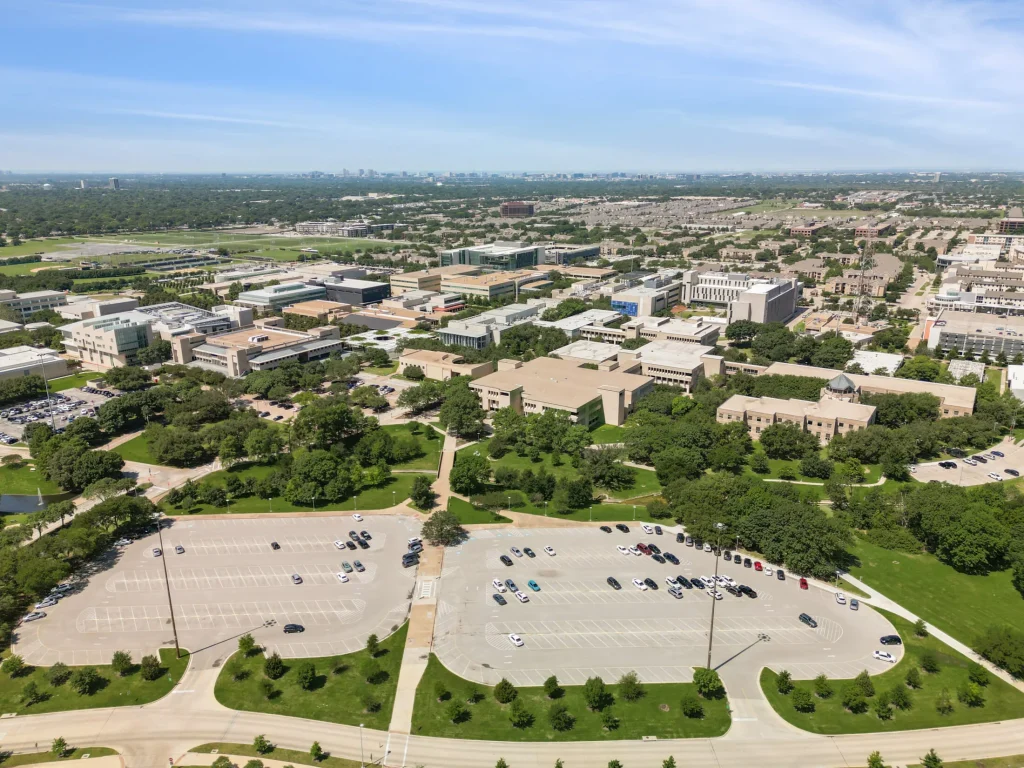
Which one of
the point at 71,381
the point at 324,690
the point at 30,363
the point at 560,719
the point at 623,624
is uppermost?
the point at 30,363

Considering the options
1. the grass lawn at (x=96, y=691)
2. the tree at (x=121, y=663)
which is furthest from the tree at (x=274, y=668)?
the tree at (x=121, y=663)

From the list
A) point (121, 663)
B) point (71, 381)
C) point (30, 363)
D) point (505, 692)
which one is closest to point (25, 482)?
point (71, 381)

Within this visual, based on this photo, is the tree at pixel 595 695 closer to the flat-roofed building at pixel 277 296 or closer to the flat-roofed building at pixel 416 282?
the flat-roofed building at pixel 277 296

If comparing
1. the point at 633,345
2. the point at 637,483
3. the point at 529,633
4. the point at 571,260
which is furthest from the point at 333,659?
the point at 571,260

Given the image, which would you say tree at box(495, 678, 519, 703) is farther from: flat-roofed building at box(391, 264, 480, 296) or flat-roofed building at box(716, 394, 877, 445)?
flat-roofed building at box(391, 264, 480, 296)

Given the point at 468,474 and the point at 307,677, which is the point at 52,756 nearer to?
the point at 307,677

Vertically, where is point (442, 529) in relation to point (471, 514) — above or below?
above

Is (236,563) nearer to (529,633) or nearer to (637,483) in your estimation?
(529,633)
